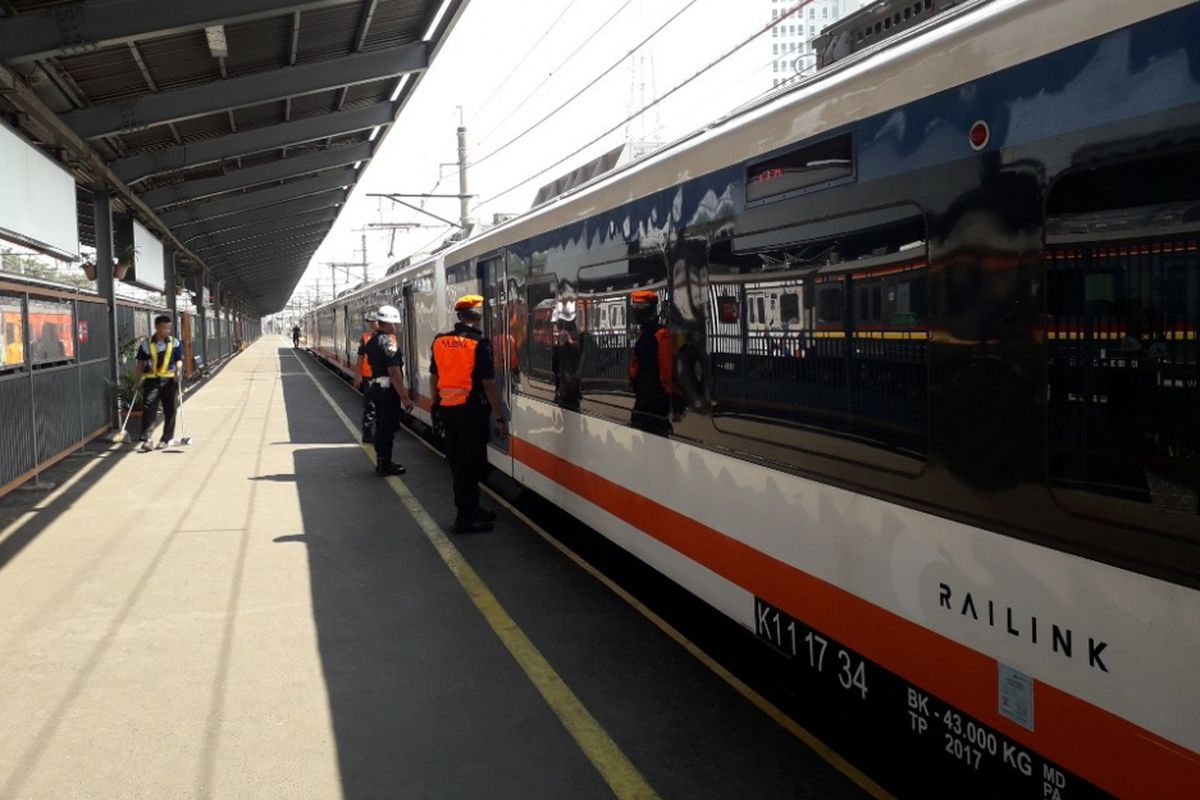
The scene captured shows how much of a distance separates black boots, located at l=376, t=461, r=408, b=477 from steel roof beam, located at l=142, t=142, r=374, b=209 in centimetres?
1061

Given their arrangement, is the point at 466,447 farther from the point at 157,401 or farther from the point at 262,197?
the point at 262,197

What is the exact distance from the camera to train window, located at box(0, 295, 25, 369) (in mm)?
9930

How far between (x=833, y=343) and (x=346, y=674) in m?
2.86

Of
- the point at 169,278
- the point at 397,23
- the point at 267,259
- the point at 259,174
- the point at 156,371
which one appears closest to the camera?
the point at 397,23

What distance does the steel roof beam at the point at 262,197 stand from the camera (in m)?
23.0

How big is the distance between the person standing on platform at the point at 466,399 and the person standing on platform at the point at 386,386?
279 cm

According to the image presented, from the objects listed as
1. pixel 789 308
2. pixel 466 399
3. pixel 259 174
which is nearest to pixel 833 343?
pixel 789 308

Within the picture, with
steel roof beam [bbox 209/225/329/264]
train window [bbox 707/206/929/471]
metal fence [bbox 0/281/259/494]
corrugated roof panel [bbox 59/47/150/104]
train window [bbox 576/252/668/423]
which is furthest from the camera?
steel roof beam [bbox 209/225/329/264]

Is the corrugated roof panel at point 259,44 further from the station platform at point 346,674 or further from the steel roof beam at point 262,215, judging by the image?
the steel roof beam at point 262,215

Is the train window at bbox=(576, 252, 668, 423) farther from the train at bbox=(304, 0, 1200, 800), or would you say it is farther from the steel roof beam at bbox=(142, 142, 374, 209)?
the steel roof beam at bbox=(142, 142, 374, 209)

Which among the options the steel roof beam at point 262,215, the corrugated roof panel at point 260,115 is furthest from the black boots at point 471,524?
the steel roof beam at point 262,215

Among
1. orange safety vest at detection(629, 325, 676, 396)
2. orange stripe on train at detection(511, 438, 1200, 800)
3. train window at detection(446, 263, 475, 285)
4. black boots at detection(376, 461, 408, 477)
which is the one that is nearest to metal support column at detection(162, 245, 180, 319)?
train window at detection(446, 263, 475, 285)

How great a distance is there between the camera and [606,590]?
645cm

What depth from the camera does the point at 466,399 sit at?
26.1 ft
